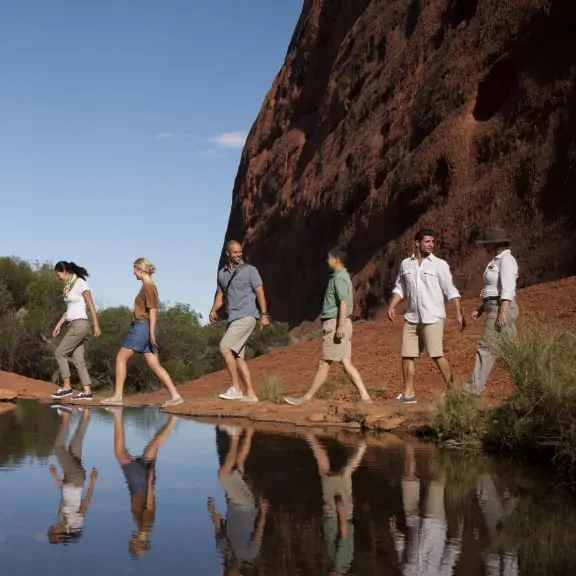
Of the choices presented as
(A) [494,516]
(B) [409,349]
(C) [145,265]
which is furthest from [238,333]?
(A) [494,516]

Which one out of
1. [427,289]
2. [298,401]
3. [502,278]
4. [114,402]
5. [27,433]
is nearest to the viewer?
[27,433]

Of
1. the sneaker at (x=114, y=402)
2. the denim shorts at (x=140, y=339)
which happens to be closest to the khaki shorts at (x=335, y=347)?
the denim shorts at (x=140, y=339)

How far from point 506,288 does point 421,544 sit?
6420mm

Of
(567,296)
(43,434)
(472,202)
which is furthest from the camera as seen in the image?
(472,202)

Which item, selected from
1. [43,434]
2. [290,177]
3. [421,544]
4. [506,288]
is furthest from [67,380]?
[290,177]

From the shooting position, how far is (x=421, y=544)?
5.08 m

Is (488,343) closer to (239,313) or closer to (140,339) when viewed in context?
(239,313)

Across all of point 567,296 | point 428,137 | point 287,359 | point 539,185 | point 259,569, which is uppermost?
point 428,137

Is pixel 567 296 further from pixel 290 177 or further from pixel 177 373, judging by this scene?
pixel 290 177

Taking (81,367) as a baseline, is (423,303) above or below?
above

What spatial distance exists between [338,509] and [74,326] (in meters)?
9.29

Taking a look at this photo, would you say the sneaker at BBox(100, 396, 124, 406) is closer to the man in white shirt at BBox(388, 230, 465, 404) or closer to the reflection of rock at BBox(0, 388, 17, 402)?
the reflection of rock at BBox(0, 388, 17, 402)

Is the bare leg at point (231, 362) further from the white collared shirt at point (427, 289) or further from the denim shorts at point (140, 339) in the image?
the white collared shirt at point (427, 289)

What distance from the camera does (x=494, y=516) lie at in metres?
5.94
